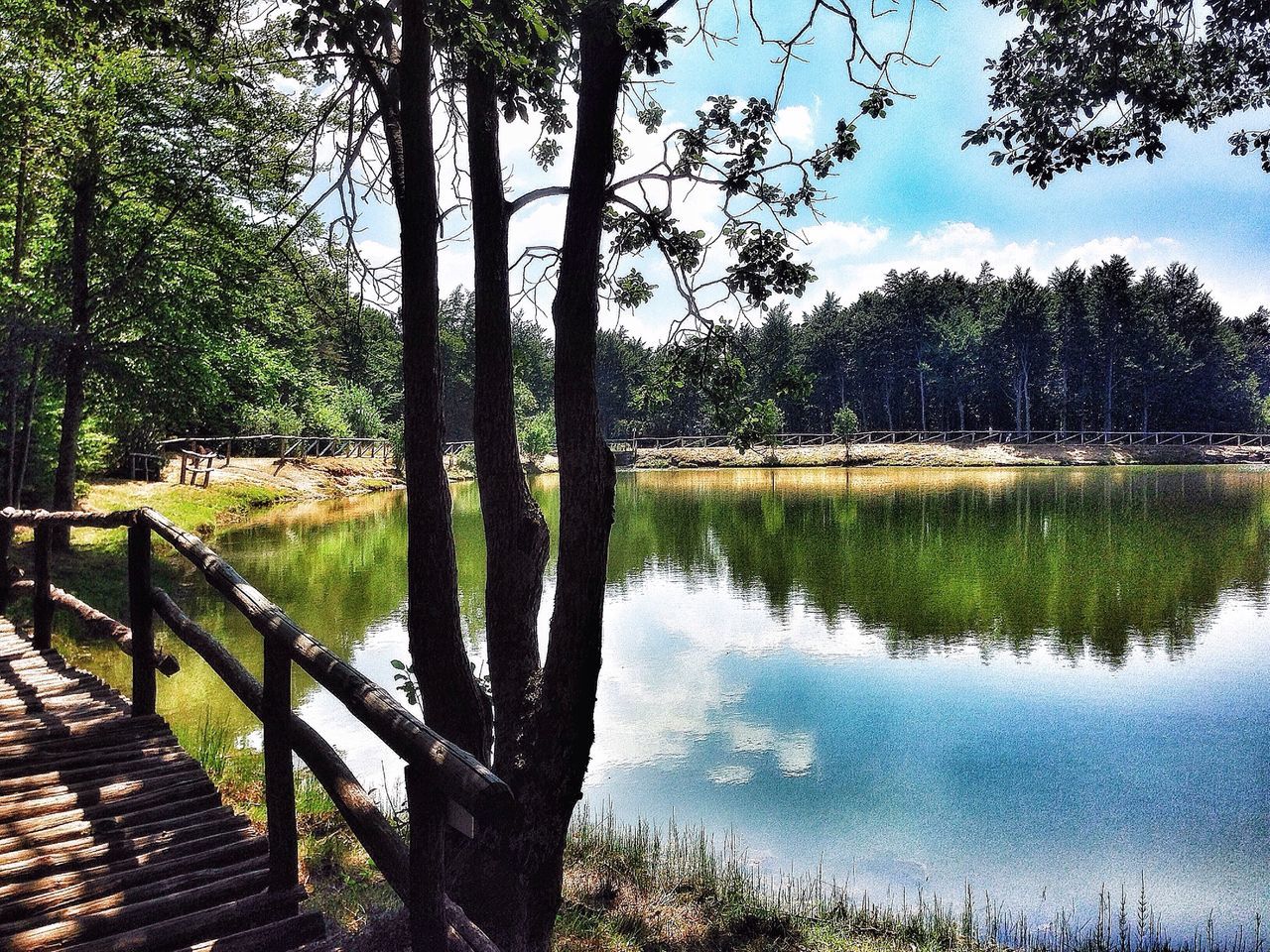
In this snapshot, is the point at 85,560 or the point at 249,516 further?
the point at 249,516

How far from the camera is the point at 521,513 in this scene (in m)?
5.22

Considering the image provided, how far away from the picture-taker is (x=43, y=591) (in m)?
6.75

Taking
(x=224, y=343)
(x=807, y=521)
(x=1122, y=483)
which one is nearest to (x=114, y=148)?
(x=224, y=343)

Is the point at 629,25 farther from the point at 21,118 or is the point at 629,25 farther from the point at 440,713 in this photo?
the point at 21,118

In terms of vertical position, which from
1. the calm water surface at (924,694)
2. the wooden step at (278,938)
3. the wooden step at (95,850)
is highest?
the wooden step at (95,850)

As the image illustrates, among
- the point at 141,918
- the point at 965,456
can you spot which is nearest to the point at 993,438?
the point at 965,456

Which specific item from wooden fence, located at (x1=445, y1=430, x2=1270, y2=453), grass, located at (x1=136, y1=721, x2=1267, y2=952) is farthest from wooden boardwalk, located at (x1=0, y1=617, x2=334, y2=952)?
wooden fence, located at (x1=445, y1=430, x2=1270, y2=453)

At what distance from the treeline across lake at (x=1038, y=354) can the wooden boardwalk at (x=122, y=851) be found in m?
57.8

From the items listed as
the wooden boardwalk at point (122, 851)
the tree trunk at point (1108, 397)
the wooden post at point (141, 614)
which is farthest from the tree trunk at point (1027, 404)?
the wooden boardwalk at point (122, 851)

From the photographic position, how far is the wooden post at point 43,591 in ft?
21.5

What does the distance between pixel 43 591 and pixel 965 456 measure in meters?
68.3

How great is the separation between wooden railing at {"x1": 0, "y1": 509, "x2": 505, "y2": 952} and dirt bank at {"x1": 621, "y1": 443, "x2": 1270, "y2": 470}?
5907 centimetres

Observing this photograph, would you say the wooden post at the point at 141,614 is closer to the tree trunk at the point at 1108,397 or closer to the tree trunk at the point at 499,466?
the tree trunk at the point at 499,466

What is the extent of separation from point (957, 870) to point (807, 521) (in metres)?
24.5
